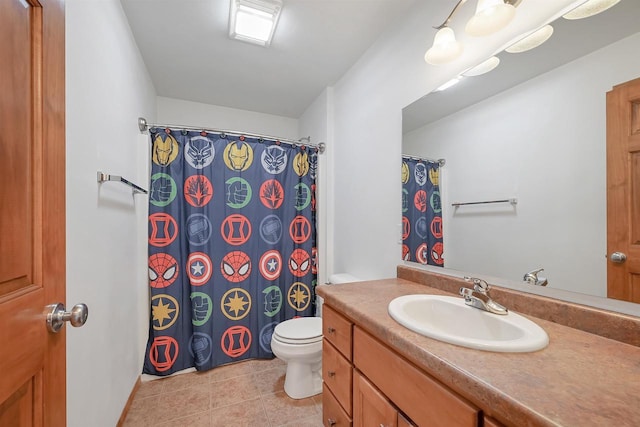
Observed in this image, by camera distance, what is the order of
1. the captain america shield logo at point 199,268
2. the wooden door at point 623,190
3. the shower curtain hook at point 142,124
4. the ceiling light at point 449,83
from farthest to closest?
the captain america shield logo at point 199,268
the shower curtain hook at point 142,124
the ceiling light at point 449,83
the wooden door at point 623,190

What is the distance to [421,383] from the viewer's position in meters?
0.70

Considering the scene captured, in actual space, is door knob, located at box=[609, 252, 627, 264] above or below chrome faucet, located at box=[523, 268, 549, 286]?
above

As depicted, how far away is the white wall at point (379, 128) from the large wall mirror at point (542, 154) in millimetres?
154

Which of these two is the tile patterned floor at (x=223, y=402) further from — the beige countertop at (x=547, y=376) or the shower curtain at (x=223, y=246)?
the beige countertop at (x=547, y=376)

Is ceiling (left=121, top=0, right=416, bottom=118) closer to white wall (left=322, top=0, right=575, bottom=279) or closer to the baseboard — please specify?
white wall (left=322, top=0, right=575, bottom=279)

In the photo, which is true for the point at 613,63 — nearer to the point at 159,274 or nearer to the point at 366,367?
the point at 366,367

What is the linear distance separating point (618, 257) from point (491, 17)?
0.91 metres

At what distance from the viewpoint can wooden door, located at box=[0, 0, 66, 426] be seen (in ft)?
1.59

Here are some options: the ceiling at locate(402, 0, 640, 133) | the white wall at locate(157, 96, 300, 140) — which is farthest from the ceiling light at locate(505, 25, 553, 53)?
the white wall at locate(157, 96, 300, 140)

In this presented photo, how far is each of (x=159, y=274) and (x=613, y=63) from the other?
8.15 feet

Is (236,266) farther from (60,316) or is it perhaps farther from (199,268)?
(60,316)

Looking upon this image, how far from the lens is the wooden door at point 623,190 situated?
0.73 meters

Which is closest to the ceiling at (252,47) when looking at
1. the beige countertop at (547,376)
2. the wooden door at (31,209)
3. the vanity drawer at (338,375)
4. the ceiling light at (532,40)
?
the ceiling light at (532,40)

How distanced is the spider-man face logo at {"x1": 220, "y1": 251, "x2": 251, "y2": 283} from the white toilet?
0.55 m
